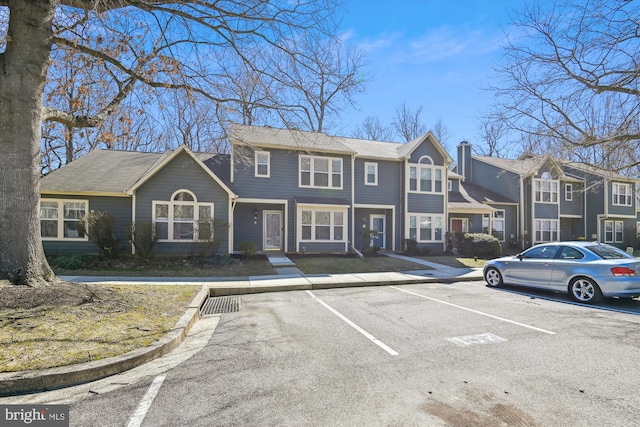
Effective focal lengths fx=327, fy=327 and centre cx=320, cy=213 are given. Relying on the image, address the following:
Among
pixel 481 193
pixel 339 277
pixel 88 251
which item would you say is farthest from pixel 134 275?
pixel 481 193

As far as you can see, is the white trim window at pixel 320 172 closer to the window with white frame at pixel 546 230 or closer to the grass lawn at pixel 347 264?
the grass lawn at pixel 347 264

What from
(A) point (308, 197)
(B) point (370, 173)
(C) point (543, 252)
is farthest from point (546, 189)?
(A) point (308, 197)

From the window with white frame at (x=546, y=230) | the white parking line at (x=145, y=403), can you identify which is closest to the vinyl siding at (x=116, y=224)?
the white parking line at (x=145, y=403)

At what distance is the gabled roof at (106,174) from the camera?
14.3 metres

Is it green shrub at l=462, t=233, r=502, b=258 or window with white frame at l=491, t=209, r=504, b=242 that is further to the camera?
window with white frame at l=491, t=209, r=504, b=242

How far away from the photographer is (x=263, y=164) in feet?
56.4

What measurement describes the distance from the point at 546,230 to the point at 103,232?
27.8 m

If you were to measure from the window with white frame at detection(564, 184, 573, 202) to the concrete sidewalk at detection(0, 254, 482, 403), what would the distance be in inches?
677

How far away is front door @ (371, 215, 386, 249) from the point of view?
2006 centimetres

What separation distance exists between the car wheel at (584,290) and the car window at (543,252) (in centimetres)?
100

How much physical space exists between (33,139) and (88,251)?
1007 cm

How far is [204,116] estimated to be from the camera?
10250mm

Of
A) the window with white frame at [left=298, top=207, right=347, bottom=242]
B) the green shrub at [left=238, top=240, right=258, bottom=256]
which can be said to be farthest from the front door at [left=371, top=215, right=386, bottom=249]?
the green shrub at [left=238, top=240, right=258, bottom=256]

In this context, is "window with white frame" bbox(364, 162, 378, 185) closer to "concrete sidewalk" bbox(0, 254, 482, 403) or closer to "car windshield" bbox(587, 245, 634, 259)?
"concrete sidewalk" bbox(0, 254, 482, 403)
